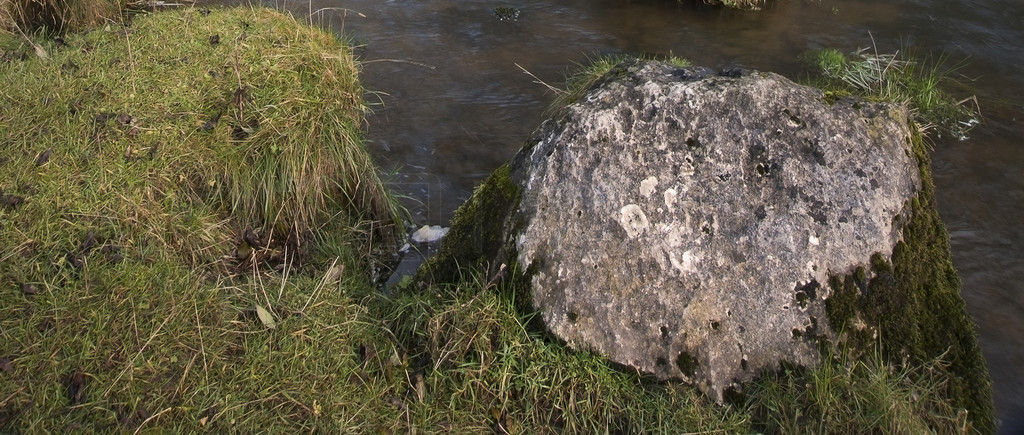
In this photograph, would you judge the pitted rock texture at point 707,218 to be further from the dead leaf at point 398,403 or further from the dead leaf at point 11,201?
the dead leaf at point 11,201

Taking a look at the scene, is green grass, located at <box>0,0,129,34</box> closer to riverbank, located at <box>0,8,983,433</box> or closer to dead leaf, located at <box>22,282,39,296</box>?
riverbank, located at <box>0,8,983,433</box>

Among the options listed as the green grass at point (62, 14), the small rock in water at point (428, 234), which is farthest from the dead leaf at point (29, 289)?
the green grass at point (62, 14)

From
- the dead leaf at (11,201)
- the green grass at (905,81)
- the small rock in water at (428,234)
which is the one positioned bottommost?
the small rock in water at (428,234)

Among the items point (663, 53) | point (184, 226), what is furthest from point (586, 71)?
point (184, 226)

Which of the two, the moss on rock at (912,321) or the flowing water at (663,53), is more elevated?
the moss on rock at (912,321)

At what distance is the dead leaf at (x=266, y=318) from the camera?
12.1 ft

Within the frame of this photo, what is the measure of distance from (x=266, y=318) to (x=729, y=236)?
6.80ft

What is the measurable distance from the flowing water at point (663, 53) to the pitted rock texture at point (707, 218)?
4.58 feet

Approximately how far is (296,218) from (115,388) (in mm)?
1401

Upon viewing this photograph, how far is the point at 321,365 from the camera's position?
3.55 meters

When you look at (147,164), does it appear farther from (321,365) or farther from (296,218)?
(321,365)

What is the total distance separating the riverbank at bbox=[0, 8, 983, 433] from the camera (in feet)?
10.9

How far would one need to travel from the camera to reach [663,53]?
805 cm

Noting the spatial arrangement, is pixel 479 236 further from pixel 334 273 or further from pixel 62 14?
pixel 62 14
